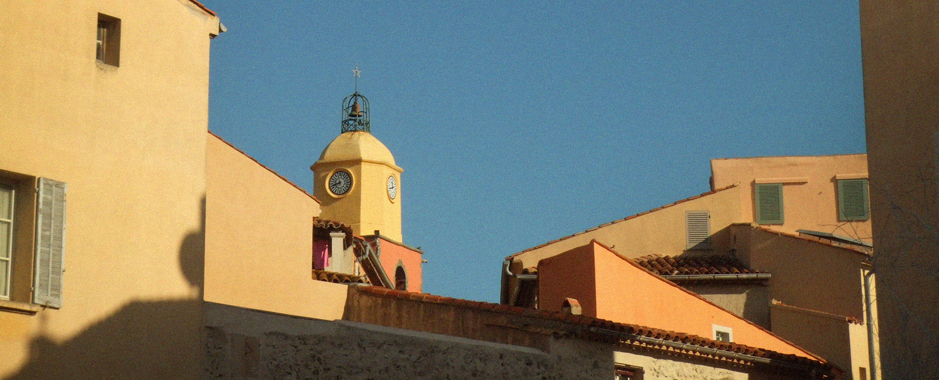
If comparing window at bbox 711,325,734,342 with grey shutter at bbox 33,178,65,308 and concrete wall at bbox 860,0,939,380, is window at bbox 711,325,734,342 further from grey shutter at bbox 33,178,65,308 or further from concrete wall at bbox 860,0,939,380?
grey shutter at bbox 33,178,65,308

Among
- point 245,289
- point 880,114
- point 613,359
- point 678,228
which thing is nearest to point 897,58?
point 880,114

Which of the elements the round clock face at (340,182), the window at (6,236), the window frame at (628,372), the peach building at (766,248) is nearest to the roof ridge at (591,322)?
the window frame at (628,372)

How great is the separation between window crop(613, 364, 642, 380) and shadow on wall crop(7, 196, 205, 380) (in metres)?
7.08

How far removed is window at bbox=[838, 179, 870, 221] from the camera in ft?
103

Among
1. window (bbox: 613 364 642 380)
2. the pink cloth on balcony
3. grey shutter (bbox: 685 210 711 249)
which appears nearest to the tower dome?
the pink cloth on balcony

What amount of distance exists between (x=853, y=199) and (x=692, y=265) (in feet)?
19.2

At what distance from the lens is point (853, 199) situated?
103 ft

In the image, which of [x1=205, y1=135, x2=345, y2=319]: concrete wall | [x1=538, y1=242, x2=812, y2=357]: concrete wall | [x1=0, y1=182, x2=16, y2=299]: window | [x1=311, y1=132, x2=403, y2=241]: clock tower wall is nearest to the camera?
[x1=0, y1=182, x2=16, y2=299]: window

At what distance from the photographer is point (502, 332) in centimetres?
1936

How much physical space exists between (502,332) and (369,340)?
3.16 meters

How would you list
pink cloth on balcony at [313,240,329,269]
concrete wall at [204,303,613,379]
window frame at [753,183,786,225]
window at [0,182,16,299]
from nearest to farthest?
1. window at [0,182,16,299]
2. concrete wall at [204,303,613,379]
3. pink cloth on balcony at [313,240,329,269]
4. window frame at [753,183,786,225]

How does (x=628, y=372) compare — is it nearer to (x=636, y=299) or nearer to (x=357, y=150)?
(x=636, y=299)

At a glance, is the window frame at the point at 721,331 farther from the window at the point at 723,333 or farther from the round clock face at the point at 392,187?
the round clock face at the point at 392,187

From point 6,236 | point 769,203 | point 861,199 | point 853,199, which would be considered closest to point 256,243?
point 6,236
